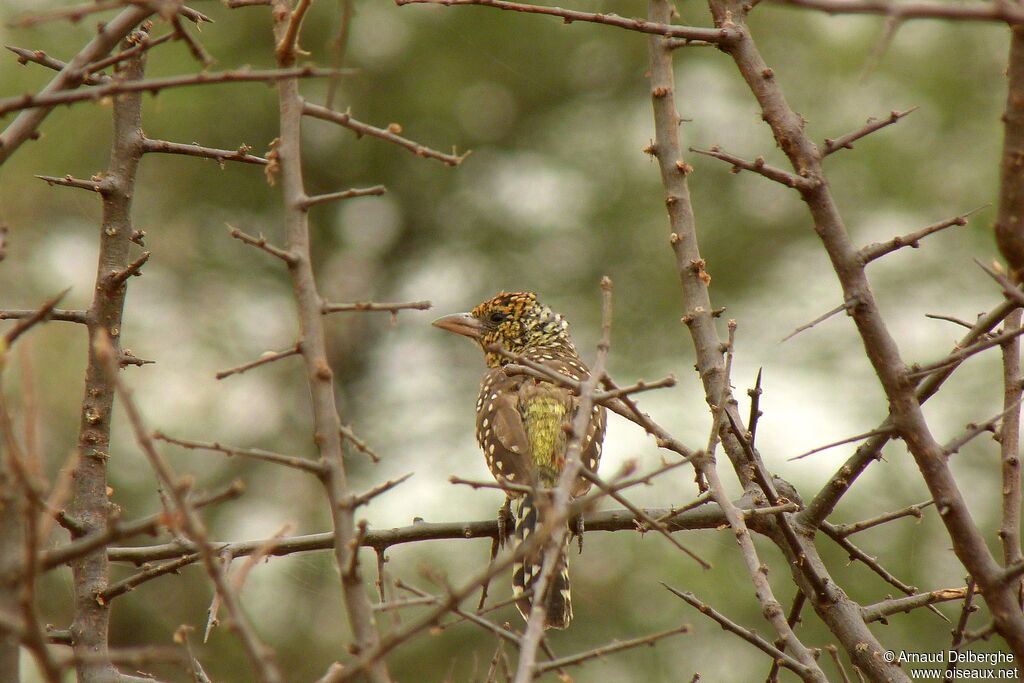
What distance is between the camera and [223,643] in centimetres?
981

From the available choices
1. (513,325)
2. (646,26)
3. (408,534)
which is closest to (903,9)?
(646,26)

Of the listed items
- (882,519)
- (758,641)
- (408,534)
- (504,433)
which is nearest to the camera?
(758,641)

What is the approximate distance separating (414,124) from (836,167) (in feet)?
14.8

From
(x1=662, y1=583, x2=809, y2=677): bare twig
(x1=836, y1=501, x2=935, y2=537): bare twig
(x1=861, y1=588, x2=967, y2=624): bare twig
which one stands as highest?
(x1=836, y1=501, x2=935, y2=537): bare twig

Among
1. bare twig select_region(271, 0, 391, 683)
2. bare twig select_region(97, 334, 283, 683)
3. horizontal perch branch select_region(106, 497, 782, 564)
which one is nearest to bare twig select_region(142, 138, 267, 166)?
bare twig select_region(271, 0, 391, 683)

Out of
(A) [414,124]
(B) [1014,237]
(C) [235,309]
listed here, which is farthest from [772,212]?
(B) [1014,237]

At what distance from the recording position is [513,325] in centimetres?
691

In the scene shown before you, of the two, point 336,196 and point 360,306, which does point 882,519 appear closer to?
point 360,306

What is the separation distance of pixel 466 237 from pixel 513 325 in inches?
238

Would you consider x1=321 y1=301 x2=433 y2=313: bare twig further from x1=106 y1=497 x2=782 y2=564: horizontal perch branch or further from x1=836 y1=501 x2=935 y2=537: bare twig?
x1=836 y1=501 x2=935 y2=537: bare twig

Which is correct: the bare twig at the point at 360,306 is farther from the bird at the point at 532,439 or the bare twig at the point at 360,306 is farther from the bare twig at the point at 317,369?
the bird at the point at 532,439

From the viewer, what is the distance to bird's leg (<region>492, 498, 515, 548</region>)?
432 centimetres

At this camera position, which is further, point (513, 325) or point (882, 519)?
point (513, 325)

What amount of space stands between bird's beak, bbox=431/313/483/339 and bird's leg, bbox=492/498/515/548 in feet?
7.39
